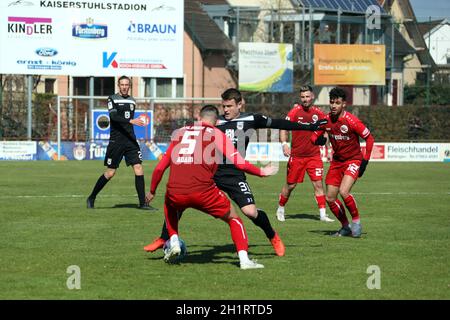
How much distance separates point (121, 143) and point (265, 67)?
3443 cm

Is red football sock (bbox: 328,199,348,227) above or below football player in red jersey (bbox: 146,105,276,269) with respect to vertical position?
below

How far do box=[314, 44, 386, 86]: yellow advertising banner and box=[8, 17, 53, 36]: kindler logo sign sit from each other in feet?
60.1

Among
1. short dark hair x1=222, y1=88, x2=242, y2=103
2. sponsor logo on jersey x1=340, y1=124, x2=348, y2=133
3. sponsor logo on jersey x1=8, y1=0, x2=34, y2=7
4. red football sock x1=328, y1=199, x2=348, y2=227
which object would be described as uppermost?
sponsor logo on jersey x1=8, y1=0, x2=34, y2=7

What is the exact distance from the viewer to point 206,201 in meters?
10.8

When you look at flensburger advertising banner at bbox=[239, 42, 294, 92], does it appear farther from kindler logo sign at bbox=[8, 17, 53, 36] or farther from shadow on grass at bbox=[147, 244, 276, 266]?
shadow on grass at bbox=[147, 244, 276, 266]

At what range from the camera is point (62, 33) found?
128 feet

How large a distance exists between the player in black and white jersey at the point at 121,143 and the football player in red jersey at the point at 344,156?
4574 mm

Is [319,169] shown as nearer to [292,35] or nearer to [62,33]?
[62,33]

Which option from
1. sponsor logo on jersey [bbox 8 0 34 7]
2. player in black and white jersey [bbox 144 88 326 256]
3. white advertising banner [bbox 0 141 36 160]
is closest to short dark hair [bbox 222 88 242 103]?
player in black and white jersey [bbox 144 88 326 256]

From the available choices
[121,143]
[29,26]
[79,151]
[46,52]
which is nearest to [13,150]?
[79,151]

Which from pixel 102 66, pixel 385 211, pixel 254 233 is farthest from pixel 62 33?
pixel 254 233

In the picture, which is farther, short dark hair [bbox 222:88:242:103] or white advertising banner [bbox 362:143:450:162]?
white advertising banner [bbox 362:143:450:162]

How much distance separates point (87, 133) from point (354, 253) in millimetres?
28375

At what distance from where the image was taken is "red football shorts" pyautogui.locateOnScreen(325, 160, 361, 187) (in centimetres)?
1434
